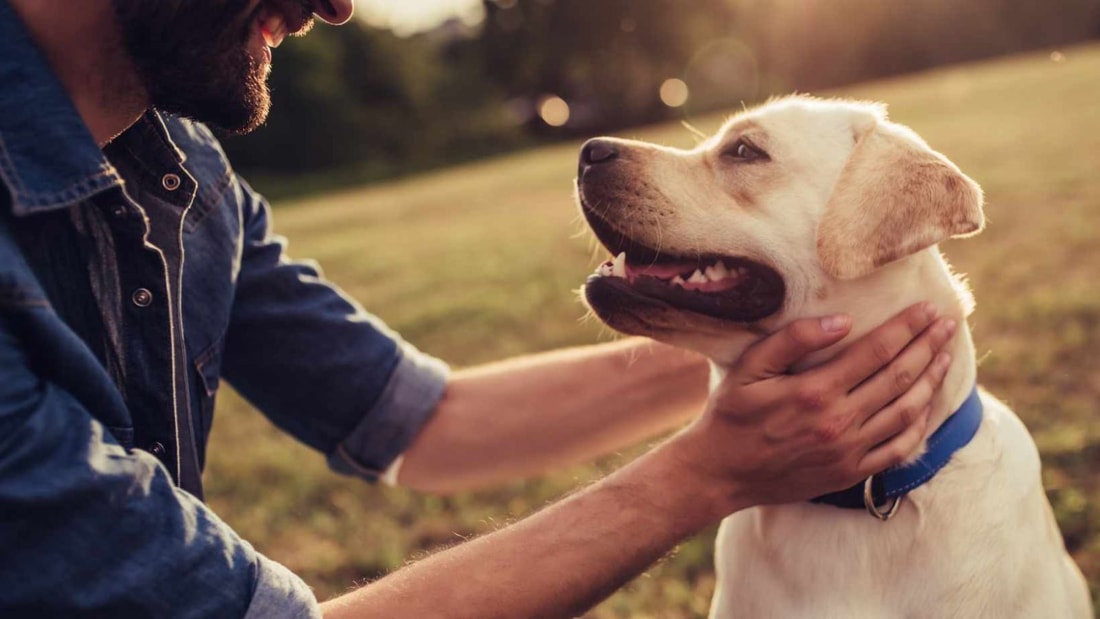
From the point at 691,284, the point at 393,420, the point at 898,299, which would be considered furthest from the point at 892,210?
the point at 393,420

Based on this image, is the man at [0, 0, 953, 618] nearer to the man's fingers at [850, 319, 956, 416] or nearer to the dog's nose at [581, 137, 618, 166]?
the man's fingers at [850, 319, 956, 416]

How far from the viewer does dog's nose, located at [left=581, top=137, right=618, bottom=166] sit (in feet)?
9.20

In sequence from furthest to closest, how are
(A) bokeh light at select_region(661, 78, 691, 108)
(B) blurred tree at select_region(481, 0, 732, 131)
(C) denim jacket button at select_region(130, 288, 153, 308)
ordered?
(B) blurred tree at select_region(481, 0, 732, 131)
(A) bokeh light at select_region(661, 78, 691, 108)
(C) denim jacket button at select_region(130, 288, 153, 308)

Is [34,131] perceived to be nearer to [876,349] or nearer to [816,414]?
[816,414]

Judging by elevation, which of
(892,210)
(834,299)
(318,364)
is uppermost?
(892,210)

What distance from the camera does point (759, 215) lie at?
8.84 ft

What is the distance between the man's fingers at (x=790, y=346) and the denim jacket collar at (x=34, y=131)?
5.05ft

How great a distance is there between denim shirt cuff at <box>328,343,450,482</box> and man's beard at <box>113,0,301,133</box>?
3.19 ft

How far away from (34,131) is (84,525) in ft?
2.48

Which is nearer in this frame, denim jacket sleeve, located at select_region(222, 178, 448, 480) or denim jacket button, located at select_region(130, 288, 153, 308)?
denim jacket button, located at select_region(130, 288, 153, 308)

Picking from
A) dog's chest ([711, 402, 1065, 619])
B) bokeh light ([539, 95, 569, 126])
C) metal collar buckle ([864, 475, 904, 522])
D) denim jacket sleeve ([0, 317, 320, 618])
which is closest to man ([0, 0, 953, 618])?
denim jacket sleeve ([0, 317, 320, 618])

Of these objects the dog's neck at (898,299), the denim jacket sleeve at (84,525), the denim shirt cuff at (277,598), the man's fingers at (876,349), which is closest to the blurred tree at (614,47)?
the dog's neck at (898,299)

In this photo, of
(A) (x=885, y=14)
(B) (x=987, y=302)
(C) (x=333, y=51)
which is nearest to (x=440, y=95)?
(C) (x=333, y=51)

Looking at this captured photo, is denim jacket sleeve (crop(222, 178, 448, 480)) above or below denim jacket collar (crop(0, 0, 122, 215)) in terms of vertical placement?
below
